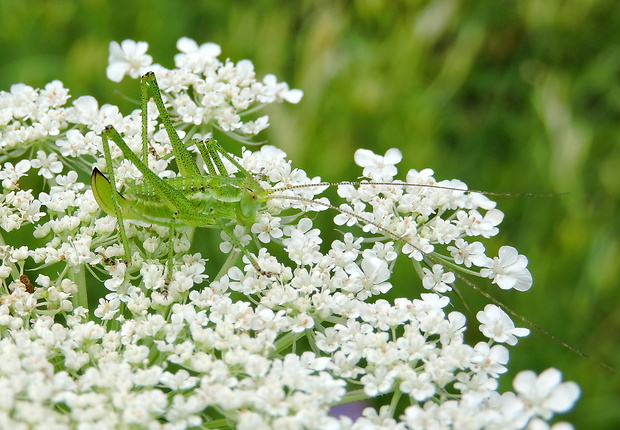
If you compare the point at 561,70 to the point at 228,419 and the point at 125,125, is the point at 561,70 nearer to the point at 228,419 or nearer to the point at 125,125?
the point at 125,125

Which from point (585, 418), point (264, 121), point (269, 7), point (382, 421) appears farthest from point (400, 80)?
point (382, 421)

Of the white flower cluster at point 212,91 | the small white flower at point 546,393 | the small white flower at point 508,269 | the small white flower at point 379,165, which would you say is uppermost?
the white flower cluster at point 212,91

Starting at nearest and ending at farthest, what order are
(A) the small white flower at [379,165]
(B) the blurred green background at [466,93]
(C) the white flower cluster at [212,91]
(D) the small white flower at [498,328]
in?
1. (D) the small white flower at [498,328]
2. (A) the small white flower at [379,165]
3. (C) the white flower cluster at [212,91]
4. (B) the blurred green background at [466,93]

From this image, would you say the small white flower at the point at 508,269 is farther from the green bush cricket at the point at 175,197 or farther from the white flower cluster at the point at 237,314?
the green bush cricket at the point at 175,197

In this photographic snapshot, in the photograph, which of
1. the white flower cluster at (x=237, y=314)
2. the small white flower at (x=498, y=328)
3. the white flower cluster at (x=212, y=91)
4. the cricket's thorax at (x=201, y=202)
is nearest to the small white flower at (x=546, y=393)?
the white flower cluster at (x=237, y=314)

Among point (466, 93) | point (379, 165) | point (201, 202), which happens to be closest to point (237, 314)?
point (201, 202)

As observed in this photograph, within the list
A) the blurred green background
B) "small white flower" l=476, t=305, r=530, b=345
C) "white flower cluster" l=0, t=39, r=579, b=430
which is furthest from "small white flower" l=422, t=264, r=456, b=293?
the blurred green background
